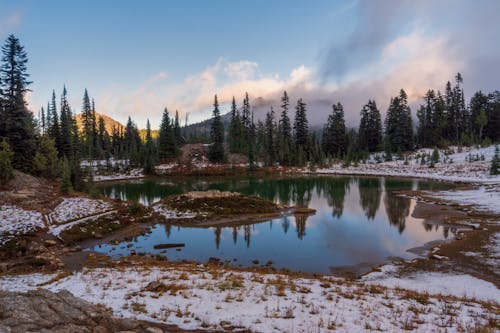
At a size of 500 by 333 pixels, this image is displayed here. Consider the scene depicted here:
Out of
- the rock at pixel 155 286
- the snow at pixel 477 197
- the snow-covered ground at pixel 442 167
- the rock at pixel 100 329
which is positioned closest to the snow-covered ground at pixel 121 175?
the snow-covered ground at pixel 442 167

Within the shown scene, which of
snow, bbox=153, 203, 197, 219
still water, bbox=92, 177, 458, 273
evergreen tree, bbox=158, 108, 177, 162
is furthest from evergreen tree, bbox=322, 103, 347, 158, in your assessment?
snow, bbox=153, 203, 197, 219

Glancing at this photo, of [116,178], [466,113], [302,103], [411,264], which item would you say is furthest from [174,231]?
[466,113]

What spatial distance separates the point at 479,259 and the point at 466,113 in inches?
4118

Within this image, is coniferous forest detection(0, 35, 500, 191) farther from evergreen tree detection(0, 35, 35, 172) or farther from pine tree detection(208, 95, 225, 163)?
evergreen tree detection(0, 35, 35, 172)

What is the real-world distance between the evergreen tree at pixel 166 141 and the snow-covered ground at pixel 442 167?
4740cm

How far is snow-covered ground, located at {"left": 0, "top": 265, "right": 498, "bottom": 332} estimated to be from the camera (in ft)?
28.1

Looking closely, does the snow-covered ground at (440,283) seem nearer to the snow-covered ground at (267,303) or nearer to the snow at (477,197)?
the snow-covered ground at (267,303)

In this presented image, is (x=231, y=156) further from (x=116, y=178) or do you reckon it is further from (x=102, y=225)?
(x=102, y=225)

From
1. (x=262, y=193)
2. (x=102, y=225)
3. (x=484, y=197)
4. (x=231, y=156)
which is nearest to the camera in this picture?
(x=102, y=225)

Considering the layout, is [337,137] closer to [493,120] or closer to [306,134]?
[306,134]

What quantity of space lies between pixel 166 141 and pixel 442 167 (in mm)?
80053

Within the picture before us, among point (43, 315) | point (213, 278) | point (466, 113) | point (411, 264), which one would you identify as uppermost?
point (466, 113)

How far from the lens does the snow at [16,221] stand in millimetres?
21391

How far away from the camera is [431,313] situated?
952cm
